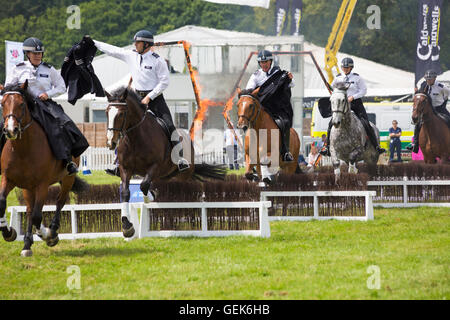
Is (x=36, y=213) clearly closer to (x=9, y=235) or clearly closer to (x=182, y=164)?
(x=9, y=235)

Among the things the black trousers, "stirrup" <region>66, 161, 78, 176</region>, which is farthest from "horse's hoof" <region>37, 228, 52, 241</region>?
the black trousers

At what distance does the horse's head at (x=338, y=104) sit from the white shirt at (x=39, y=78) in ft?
21.1

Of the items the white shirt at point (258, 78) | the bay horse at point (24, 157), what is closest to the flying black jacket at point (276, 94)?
the white shirt at point (258, 78)

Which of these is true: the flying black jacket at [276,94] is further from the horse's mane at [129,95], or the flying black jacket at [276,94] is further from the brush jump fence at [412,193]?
the brush jump fence at [412,193]

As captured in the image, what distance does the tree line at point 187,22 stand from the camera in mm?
52156

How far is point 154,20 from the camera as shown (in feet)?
195

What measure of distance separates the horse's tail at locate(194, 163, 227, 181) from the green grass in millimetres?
2087

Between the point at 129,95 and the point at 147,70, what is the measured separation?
125 cm

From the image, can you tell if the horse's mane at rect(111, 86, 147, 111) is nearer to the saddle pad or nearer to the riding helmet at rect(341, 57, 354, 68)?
the saddle pad

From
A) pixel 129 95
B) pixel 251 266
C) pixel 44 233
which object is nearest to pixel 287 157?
pixel 129 95

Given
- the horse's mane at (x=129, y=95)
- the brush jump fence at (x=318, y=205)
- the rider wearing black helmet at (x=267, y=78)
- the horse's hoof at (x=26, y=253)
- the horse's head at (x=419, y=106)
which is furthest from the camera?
the horse's head at (x=419, y=106)

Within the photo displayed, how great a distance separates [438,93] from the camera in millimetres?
18797
